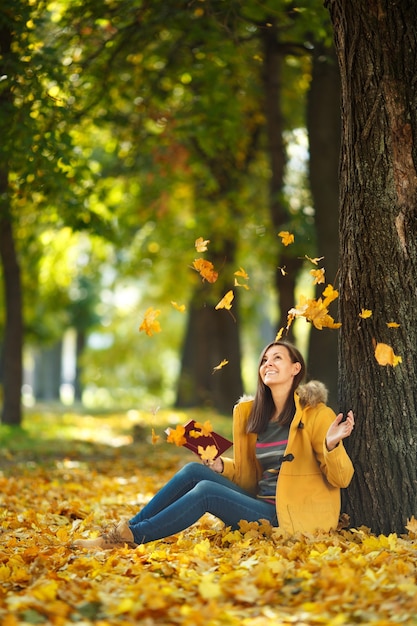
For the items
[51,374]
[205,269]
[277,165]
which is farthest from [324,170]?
[51,374]

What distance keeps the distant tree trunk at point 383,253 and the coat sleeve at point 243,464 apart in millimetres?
627

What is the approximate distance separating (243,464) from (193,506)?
0.61m

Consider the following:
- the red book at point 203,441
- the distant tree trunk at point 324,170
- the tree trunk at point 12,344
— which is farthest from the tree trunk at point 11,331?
the red book at point 203,441

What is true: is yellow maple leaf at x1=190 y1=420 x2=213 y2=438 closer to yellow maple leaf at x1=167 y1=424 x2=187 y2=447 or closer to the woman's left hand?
yellow maple leaf at x1=167 y1=424 x2=187 y2=447

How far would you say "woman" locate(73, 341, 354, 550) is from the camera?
193 inches

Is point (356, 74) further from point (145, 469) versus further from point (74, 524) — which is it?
point (145, 469)

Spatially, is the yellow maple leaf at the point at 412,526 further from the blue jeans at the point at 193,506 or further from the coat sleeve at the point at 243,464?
the coat sleeve at the point at 243,464

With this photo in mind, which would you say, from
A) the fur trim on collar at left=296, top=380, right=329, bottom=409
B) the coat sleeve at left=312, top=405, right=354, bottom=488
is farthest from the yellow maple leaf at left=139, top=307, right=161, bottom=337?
the coat sleeve at left=312, top=405, right=354, bottom=488

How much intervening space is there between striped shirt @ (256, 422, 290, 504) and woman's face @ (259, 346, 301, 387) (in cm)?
30

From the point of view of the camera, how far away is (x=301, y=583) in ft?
13.0

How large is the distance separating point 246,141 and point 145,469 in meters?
7.81

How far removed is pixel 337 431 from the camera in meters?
4.88

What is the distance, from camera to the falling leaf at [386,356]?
4988 mm

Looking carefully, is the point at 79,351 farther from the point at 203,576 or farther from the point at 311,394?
the point at 203,576
